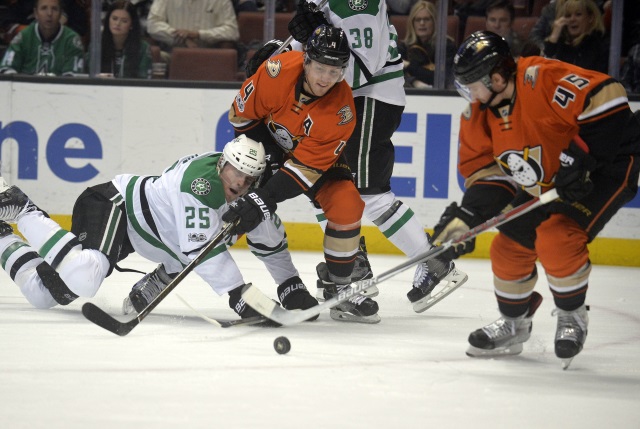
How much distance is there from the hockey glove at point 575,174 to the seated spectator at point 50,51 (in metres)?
3.58

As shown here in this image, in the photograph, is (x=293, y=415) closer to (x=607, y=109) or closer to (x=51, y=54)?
(x=607, y=109)

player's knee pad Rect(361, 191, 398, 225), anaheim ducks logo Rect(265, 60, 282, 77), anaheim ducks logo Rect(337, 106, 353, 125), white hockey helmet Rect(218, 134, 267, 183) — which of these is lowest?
player's knee pad Rect(361, 191, 398, 225)

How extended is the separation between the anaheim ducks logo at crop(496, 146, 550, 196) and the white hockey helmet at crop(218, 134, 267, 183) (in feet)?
2.86

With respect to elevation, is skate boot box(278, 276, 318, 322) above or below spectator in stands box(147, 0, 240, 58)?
below

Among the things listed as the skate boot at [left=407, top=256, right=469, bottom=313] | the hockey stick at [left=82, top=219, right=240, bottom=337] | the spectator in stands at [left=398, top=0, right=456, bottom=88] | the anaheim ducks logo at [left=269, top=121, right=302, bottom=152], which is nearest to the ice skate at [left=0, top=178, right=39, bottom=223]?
the hockey stick at [left=82, top=219, right=240, bottom=337]

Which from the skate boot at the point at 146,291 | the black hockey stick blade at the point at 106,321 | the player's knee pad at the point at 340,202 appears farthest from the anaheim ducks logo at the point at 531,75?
the skate boot at the point at 146,291

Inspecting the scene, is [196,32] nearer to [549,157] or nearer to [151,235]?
[151,235]

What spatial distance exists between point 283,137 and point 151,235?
0.60 metres

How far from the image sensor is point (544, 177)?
309 centimetres

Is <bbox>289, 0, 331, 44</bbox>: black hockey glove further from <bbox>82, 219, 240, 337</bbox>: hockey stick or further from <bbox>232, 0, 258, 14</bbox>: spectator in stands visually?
<bbox>232, 0, 258, 14</bbox>: spectator in stands

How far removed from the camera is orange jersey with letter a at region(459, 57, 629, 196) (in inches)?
116

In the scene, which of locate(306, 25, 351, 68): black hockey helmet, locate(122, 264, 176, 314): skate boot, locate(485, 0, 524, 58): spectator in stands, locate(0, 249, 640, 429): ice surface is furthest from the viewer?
locate(485, 0, 524, 58): spectator in stands

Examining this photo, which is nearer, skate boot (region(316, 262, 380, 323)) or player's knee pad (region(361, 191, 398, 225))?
skate boot (region(316, 262, 380, 323))

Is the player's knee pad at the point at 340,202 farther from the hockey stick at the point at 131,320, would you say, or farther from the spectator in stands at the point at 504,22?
the spectator in stands at the point at 504,22
